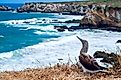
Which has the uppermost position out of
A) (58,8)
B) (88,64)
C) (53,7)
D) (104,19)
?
(88,64)

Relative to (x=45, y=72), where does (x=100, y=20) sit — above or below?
below

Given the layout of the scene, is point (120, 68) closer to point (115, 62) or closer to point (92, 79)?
point (115, 62)

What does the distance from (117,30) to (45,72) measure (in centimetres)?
4403

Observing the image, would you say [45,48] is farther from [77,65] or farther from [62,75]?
[62,75]

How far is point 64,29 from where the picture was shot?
180 feet

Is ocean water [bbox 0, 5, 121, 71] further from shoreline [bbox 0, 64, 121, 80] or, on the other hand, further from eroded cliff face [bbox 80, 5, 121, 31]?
eroded cliff face [bbox 80, 5, 121, 31]

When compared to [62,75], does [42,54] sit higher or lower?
lower

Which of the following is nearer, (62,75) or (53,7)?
(62,75)

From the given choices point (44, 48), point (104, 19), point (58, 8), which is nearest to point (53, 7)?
point (58, 8)

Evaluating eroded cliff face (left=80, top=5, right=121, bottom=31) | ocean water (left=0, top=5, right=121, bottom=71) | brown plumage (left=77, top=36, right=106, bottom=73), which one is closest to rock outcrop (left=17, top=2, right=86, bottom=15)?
eroded cliff face (left=80, top=5, right=121, bottom=31)

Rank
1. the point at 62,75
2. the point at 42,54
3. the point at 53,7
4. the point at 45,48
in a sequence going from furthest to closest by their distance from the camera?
the point at 53,7 < the point at 45,48 < the point at 42,54 < the point at 62,75

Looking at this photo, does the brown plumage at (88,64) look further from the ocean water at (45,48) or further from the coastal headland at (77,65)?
the ocean water at (45,48)

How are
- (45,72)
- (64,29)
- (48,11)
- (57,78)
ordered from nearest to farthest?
(57,78) < (45,72) < (64,29) < (48,11)

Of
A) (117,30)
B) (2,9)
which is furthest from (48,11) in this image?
(117,30)
